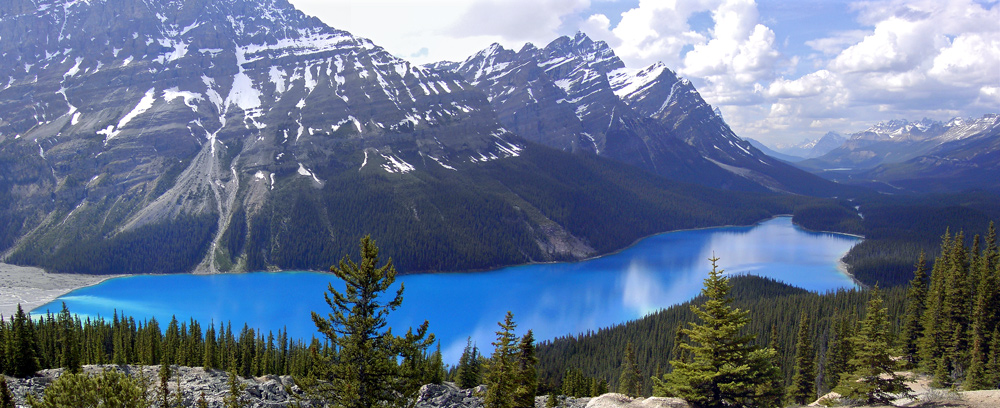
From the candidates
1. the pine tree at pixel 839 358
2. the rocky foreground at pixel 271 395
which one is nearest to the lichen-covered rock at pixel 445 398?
the rocky foreground at pixel 271 395

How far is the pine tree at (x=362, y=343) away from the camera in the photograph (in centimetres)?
2186

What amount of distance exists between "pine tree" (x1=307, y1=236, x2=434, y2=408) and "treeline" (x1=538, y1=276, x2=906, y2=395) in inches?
1874

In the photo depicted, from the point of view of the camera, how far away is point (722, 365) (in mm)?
26547

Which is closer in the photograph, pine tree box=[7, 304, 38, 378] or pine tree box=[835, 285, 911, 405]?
pine tree box=[835, 285, 911, 405]

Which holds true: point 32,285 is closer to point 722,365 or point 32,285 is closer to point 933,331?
point 722,365

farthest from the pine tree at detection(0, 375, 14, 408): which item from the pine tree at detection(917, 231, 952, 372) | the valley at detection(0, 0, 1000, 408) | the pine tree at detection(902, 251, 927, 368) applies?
the pine tree at detection(902, 251, 927, 368)

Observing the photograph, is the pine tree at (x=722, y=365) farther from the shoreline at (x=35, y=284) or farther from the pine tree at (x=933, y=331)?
the shoreline at (x=35, y=284)

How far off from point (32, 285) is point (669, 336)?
121997mm

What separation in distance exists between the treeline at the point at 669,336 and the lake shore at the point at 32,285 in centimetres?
8956

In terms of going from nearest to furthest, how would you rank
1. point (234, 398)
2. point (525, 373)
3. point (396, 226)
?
1. point (234, 398)
2. point (525, 373)
3. point (396, 226)

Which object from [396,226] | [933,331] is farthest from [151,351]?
[396,226]

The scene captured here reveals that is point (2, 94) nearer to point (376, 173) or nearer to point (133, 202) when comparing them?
point (133, 202)

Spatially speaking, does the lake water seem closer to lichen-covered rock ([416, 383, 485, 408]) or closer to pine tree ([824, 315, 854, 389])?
pine tree ([824, 315, 854, 389])

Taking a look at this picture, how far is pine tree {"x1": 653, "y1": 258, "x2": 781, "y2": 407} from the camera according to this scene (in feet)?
86.5
